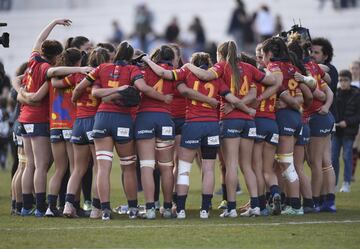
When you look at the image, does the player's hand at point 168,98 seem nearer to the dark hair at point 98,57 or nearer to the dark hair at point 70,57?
the dark hair at point 98,57

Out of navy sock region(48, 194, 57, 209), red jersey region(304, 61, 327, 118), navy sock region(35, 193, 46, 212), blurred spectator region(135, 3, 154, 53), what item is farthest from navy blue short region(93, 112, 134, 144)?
blurred spectator region(135, 3, 154, 53)

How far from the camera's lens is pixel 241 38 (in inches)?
1363

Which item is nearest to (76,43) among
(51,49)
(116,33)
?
(51,49)

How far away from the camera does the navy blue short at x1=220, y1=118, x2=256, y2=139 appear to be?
14.0 m

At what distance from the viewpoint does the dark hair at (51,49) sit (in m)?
14.5

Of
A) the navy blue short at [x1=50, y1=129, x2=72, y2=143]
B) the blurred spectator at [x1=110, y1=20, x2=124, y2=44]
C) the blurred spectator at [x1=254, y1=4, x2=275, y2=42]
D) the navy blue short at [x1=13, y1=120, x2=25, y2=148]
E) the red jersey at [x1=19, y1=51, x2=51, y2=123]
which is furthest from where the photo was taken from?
the blurred spectator at [x1=110, y1=20, x2=124, y2=44]

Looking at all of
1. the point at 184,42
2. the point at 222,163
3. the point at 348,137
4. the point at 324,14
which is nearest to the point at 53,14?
the point at 184,42

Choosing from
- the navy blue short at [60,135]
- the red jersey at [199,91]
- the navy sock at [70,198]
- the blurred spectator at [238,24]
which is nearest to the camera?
the red jersey at [199,91]

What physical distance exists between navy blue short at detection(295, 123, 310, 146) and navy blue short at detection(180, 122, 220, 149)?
134 cm

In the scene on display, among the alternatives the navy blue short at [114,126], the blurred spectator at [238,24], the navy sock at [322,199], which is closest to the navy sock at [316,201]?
the navy sock at [322,199]

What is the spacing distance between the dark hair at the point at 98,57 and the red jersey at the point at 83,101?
0.87ft

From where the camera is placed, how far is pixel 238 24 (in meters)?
34.6

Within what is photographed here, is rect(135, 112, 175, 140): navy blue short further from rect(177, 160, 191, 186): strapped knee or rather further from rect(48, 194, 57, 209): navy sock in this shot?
rect(48, 194, 57, 209): navy sock

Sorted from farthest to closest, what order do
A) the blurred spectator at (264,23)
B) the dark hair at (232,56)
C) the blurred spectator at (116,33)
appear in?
the blurred spectator at (116,33) < the blurred spectator at (264,23) < the dark hair at (232,56)
